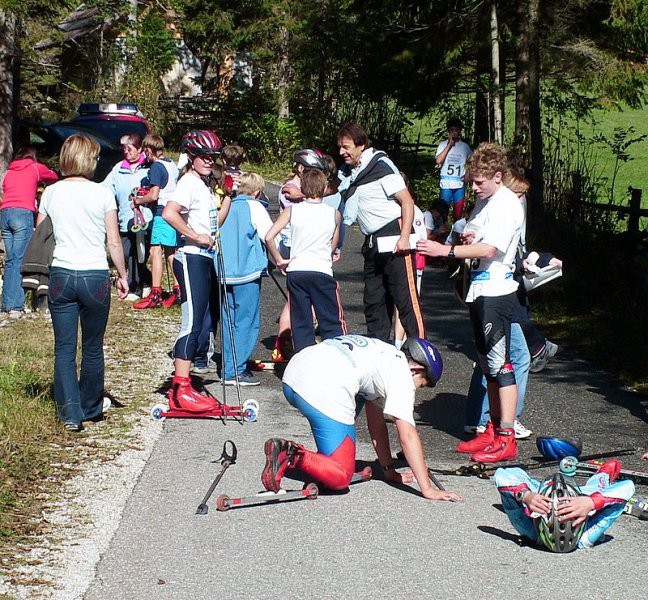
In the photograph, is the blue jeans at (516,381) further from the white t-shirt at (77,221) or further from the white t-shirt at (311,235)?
the white t-shirt at (77,221)

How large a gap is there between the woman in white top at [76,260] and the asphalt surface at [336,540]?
0.80 metres

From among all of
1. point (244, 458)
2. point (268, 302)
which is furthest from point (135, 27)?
point (244, 458)

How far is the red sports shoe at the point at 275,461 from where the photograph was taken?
565cm

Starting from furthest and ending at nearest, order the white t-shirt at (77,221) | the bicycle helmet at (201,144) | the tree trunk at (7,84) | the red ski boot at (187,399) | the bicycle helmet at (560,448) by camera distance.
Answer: the tree trunk at (7,84), the red ski boot at (187,399), the bicycle helmet at (201,144), the white t-shirt at (77,221), the bicycle helmet at (560,448)

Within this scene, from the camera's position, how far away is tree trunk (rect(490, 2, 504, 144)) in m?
20.9

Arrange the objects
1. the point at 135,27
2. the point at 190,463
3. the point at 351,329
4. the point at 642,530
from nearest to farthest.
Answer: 1. the point at 642,530
2. the point at 190,463
3. the point at 351,329
4. the point at 135,27

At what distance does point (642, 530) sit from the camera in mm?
5602

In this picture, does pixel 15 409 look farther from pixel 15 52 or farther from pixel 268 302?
pixel 15 52

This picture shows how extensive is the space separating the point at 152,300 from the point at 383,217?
471 centimetres

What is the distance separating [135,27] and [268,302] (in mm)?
23287

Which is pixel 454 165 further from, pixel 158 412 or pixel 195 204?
pixel 158 412

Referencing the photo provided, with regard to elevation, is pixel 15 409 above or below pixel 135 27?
below

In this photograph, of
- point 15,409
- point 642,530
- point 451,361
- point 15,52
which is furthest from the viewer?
point 15,52

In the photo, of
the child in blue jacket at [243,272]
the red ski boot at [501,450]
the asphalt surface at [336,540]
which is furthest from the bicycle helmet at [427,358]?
the child in blue jacket at [243,272]
